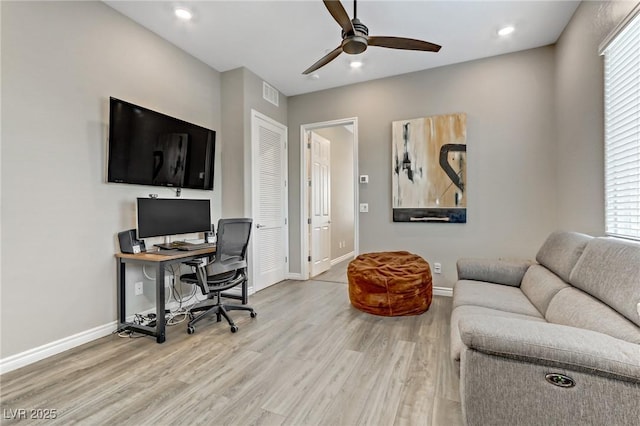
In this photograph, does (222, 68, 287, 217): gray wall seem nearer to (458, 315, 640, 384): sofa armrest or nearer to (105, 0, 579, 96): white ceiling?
(105, 0, 579, 96): white ceiling

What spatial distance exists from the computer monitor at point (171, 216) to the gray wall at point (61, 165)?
0.24 m

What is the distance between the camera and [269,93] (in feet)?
14.1

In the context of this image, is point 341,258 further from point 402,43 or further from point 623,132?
point 623,132

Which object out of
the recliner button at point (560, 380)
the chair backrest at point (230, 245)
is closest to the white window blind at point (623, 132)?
the recliner button at point (560, 380)

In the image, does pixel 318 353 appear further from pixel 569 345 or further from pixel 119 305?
pixel 119 305

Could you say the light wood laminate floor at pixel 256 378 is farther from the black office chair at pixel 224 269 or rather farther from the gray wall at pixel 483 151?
the gray wall at pixel 483 151

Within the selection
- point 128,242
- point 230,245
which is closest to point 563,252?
point 230,245

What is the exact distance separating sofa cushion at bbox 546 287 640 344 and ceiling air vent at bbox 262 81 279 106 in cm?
396

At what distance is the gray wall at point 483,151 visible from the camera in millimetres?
3398

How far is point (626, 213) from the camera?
77.7 inches

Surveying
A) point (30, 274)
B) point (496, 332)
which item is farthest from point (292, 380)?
point (30, 274)

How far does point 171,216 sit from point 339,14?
2.36 m

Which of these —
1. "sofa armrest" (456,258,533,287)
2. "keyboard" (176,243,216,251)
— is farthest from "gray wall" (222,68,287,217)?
"sofa armrest" (456,258,533,287)

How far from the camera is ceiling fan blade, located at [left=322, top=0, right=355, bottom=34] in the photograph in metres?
1.87
